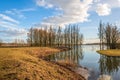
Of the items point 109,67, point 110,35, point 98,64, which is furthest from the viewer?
point 110,35

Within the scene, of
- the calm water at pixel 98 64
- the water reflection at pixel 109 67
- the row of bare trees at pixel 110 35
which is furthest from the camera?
the row of bare trees at pixel 110 35

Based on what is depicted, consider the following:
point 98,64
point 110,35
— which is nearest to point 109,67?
point 98,64

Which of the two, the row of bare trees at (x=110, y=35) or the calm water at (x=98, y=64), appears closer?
the calm water at (x=98, y=64)

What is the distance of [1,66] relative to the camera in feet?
53.9

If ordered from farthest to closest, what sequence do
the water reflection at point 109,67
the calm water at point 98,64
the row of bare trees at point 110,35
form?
the row of bare trees at point 110,35
the water reflection at point 109,67
the calm water at point 98,64

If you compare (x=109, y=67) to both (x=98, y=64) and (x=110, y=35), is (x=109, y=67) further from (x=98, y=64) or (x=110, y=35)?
(x=110, y=35)

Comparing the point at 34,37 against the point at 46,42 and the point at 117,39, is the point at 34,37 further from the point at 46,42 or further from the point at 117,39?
the point at 117,39

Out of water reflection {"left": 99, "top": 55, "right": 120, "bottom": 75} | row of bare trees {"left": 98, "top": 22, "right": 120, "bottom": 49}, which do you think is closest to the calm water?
water reflection {"left": 99, "top": 55, "right": 120, "bottom": 75}

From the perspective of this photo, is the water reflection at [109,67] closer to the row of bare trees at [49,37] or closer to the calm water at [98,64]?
the calm water at [98,64]

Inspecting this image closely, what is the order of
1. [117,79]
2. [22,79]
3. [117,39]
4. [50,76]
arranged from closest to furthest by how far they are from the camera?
1. [22,79]
2. [50,76]
3. [117,79]
4. [117,39]

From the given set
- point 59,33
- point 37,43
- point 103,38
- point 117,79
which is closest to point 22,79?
point 117,79

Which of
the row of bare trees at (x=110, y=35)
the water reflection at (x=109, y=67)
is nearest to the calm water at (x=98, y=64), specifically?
the water reflection at (x=109, y=67)

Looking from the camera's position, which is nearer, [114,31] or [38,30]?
[114,31]

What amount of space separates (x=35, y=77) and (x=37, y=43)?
91694mm
